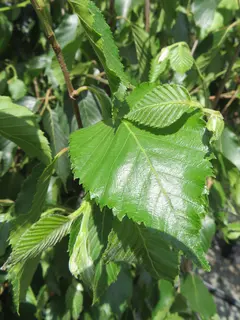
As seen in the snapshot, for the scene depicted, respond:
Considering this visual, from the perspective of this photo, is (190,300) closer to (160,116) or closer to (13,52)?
(160,116)

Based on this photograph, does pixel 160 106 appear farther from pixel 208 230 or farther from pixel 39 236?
pixel 208 230

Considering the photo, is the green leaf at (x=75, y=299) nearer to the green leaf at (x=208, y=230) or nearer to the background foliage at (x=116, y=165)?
the background foliage at (x=116, y=165)

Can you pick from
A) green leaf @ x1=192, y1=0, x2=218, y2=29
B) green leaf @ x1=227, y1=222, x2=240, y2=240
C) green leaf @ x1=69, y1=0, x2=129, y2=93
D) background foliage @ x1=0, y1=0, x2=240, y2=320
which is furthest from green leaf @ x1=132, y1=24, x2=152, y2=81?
green leaf @ x1=227, y1=222, x2=240, y2=240

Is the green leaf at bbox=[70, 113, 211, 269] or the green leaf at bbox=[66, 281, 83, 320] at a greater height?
the green leaf at bbox=[70, 113, 211, 269]

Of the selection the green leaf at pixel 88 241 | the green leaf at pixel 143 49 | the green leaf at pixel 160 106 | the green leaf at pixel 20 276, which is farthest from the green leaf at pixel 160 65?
the green leaf at pixel 20 276

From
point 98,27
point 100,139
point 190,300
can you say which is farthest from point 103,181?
point 190,300

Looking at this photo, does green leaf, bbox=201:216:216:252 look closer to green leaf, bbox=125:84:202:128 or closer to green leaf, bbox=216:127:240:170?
green leaf, bbox=216:127:240:170

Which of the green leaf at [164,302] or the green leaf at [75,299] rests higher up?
the green leaf at [75,299]
